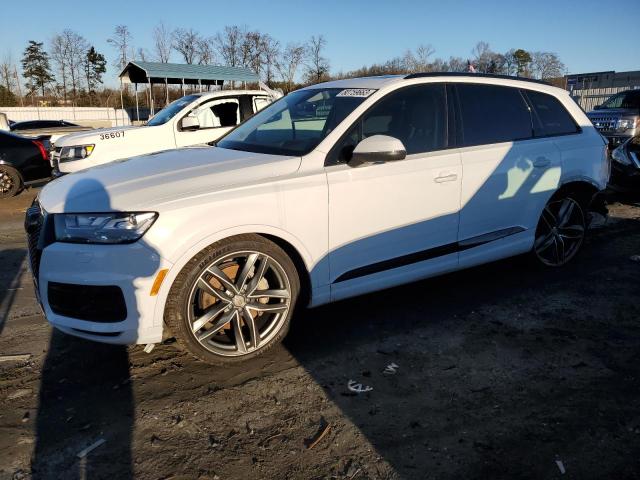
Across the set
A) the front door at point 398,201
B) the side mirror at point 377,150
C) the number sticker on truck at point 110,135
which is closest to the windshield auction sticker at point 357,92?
the front door at point 398,201

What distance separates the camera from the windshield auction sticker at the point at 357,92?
12.7 ft

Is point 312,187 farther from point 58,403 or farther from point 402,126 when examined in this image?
point 58,403

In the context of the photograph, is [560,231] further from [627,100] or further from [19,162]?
[627,100]

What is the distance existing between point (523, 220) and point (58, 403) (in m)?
3.87

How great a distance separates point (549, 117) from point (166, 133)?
662 centimetres

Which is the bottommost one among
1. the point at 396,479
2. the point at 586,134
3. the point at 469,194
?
the point at 396,479

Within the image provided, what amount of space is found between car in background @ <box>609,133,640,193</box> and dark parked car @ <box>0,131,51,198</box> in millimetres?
10778

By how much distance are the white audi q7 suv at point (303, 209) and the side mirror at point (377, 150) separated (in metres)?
0.01

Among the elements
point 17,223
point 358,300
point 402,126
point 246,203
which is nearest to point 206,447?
point 246,203

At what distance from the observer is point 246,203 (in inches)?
126

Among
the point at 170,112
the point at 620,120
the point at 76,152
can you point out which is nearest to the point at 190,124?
the point at 170,112

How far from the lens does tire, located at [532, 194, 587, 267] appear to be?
16.2ft

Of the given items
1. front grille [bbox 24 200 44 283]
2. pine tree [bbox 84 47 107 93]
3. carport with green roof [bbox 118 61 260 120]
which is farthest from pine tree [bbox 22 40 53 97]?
front grille [bbox 24 200 44 283]

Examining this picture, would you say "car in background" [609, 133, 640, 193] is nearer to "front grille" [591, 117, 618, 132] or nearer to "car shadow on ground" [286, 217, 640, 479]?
"car shadow on ground" [286, 217, 640, 479]
